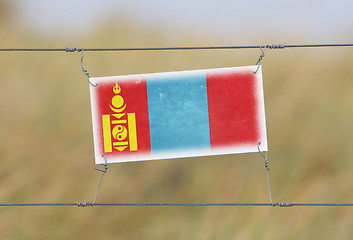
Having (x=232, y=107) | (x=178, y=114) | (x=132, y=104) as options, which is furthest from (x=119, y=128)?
(x=232, y=107)

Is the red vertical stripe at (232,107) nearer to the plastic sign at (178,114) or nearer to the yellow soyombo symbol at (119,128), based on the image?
the plastic sign at (178,114)

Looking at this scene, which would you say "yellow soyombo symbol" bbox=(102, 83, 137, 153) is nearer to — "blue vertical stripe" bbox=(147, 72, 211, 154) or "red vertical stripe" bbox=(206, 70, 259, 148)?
"blue vertical stripe" bbox=(147, 72, 211, 154)

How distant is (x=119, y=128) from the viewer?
3.68 m

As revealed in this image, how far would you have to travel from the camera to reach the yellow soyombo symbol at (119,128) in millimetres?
3672

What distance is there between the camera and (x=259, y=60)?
3.66m

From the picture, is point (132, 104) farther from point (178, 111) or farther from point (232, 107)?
point (232, 107)

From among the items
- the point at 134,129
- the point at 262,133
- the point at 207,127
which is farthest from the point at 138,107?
the point at 262,133

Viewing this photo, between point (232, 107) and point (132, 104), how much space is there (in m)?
0.47

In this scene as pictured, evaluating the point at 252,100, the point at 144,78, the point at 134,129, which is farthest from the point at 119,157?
the point at 252,100

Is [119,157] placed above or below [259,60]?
below

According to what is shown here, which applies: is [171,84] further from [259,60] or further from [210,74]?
[259,60]

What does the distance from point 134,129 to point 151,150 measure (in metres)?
0.13

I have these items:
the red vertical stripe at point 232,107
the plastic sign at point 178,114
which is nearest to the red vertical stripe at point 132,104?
the plastic sign at point 178,114

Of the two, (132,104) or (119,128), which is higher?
(132,104)
